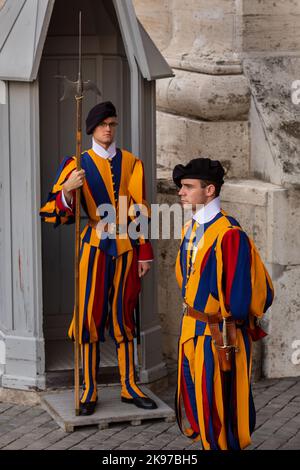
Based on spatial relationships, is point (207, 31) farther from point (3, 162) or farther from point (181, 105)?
point (3, 162)

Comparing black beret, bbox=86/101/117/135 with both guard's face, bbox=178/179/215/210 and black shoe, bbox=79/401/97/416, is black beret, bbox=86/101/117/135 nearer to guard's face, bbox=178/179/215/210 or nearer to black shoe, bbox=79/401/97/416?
guard's face, bbox=178/179/215/210

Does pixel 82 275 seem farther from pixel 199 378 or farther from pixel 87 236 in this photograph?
pixel 199 378

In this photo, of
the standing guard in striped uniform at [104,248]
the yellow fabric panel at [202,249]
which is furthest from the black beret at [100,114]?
the yellow fabric panel at [202,249]

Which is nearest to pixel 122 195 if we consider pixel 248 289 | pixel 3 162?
pixel 3 162

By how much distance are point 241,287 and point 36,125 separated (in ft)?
6.63

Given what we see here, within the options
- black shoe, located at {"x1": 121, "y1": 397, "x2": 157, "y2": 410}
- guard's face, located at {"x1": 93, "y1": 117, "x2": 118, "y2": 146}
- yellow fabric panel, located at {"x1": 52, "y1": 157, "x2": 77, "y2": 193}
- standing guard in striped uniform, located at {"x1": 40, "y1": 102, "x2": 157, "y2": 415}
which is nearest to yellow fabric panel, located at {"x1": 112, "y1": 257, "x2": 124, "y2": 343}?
standing guard in striped uniform, located at {"x1": 40, "y1": 102, "x2": 157, "y2": 415}

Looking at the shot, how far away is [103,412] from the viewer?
7707 millimetres

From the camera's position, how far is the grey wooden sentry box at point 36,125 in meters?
7.87

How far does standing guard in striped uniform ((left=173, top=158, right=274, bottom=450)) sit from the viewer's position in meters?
6.48

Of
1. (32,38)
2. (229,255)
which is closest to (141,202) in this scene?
(32,38)

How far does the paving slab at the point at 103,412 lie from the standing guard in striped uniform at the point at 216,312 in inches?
37.5

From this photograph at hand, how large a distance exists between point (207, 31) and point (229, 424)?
3.30 metres

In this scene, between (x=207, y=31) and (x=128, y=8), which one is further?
(x=207, y=31)

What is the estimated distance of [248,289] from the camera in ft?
21.1
